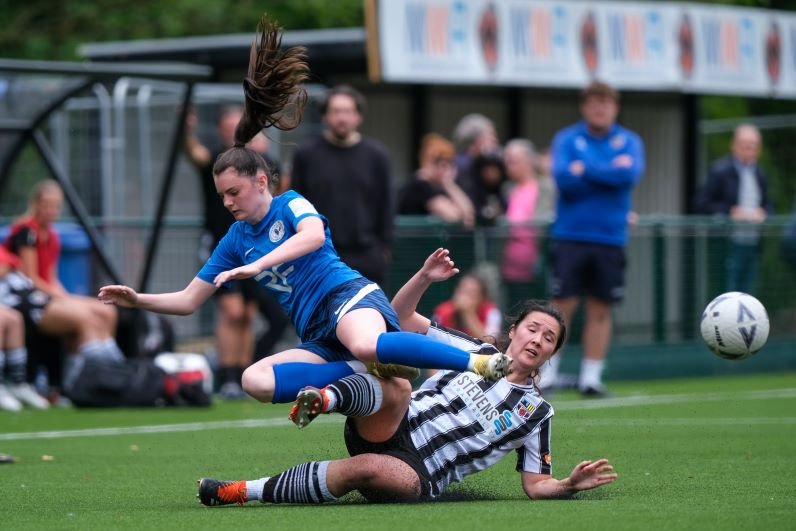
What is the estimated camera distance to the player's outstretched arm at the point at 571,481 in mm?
6125

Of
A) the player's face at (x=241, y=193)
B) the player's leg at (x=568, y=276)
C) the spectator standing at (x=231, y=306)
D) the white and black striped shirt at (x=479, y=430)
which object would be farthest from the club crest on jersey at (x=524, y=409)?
the spectator standing at (x=231, y=306)

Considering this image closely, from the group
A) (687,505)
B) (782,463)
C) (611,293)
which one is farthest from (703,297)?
(687,505)

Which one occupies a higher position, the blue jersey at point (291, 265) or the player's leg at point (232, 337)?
the blue jersey at point (291, 265)

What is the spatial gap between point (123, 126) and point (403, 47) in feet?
9.58

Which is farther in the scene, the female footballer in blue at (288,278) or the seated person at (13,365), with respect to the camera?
the seated person at (13,365)

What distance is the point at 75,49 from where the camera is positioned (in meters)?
24.3

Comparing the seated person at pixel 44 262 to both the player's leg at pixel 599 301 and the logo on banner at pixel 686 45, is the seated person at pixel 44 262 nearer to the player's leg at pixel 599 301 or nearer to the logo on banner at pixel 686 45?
the player's leg at pixel 599 301

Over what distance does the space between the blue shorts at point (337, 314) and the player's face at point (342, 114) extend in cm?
459

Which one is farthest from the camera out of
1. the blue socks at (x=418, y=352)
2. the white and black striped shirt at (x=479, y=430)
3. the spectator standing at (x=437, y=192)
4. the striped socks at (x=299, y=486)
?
the spectator standing at (x=437, y=192)

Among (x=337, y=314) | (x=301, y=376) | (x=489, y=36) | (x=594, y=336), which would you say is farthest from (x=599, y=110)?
(x=301, y=376)

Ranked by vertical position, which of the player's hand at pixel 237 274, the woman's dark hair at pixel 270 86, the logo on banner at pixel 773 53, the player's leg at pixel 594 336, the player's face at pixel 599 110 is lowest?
the player's leg at pixel 594 336

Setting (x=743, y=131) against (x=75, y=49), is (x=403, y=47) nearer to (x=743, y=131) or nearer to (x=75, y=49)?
(x=743, y=131)

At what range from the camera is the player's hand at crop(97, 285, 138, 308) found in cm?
652

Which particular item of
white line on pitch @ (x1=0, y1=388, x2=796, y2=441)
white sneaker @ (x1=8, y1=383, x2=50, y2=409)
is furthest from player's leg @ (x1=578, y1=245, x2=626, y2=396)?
white sneaker @ (x1=8, y1=383, x2=50, y2=409)
